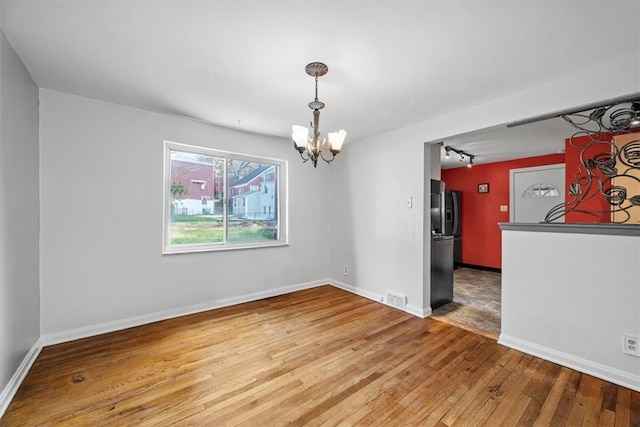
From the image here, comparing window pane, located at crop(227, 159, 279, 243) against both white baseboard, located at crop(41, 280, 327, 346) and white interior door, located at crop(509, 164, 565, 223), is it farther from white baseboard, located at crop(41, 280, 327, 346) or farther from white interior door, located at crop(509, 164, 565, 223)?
white interior door, located at crop(509, 164, 565, 223)

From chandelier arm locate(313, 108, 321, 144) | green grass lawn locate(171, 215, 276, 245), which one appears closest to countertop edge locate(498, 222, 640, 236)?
chandelier arm locate(313, 108, 321, 144)

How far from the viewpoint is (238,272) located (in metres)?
3.62

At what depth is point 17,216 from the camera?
75.7 inches

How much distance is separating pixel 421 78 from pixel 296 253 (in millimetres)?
2918

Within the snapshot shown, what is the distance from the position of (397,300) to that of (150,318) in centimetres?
295

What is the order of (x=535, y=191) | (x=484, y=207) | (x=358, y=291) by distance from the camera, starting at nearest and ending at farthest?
1. (x=358, y=291)
2. (x=535, y=191)
3. (x=484, y=207)

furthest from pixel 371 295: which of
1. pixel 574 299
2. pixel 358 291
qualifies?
pixel 574 299

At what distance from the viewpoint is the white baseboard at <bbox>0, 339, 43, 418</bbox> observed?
1.66 meters

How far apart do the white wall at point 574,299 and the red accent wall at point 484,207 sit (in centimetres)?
347

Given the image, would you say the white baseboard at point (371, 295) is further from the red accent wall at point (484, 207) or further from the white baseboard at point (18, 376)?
the white baseboard at point (18, 376)

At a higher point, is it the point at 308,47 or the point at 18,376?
the point at 308,47

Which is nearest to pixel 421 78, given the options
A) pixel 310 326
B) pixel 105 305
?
pixel 310 326

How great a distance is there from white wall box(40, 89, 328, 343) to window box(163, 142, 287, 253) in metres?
0.15

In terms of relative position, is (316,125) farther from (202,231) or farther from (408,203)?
(202,231)
